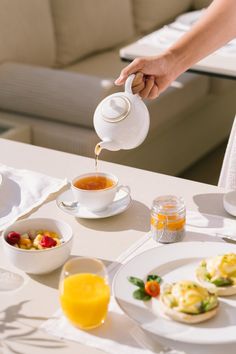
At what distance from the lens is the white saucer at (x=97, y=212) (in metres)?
1.47

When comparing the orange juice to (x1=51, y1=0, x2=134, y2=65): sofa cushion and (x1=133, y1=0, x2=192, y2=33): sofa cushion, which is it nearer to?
(x1=51, y1=0, x2=134, y2=65): sofa cushion

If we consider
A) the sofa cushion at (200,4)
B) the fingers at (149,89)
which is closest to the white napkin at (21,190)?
the fingers at (149,89)

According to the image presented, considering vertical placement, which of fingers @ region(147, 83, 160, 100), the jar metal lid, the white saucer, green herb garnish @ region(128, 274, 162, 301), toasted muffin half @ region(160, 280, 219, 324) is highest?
fingers @ region(147, 83, 160, 100)

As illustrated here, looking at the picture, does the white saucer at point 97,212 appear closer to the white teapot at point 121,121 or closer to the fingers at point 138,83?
the white teapot at point 121,121

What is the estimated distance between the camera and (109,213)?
1.48m

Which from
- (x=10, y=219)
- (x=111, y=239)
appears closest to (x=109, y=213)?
(x=111, y=239)

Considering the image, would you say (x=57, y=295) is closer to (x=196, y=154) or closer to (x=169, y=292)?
(x=169, y=292)

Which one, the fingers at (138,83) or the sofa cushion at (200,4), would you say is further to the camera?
the sofa cushion at (200,4)

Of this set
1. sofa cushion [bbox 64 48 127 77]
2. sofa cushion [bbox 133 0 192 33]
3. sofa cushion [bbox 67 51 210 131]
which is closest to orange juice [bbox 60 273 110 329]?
sofa cushion [bbox 67 51 210 131]

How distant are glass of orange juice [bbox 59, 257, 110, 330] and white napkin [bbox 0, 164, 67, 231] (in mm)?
381

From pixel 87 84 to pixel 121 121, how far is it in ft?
4.72

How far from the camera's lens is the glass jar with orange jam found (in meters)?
1.37

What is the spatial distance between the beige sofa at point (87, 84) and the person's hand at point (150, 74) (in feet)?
3.74

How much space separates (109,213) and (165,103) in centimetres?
186
